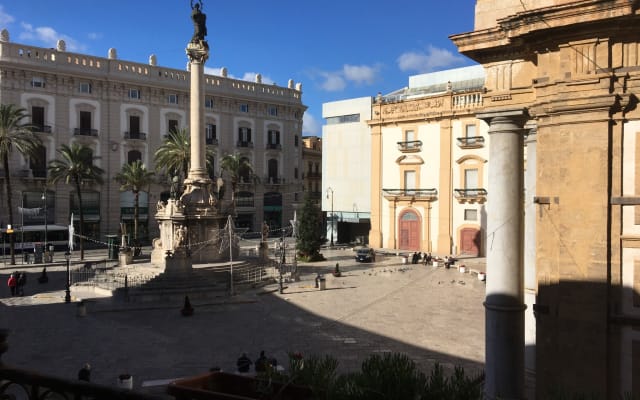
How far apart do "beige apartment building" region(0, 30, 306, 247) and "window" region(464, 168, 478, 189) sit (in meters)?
23.4

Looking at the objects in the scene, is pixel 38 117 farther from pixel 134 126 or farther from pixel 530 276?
pixel 530 276

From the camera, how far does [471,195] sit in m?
41.0

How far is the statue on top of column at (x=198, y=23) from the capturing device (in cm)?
3073

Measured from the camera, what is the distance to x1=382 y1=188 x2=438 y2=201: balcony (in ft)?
142

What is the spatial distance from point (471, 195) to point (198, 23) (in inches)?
967

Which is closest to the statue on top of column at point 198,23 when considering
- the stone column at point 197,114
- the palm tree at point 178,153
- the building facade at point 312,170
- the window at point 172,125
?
the stone column at point 197,114

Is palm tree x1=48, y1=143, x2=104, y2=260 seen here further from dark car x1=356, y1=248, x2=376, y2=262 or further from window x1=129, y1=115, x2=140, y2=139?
dark car x1=356, y1=248, x2=376, y2=262

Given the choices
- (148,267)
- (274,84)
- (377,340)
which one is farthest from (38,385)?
(274,84)

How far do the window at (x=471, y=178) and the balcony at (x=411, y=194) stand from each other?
2760 mm

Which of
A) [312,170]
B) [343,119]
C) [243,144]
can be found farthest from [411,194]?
[312,170]

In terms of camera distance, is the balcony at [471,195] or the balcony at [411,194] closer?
the balcony at [471,195]

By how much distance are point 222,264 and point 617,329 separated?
22.2 m

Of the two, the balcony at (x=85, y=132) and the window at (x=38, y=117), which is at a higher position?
the window at (x=38, y=117)

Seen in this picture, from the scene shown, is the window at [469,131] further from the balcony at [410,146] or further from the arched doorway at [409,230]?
the arched doorway at [409,230]
